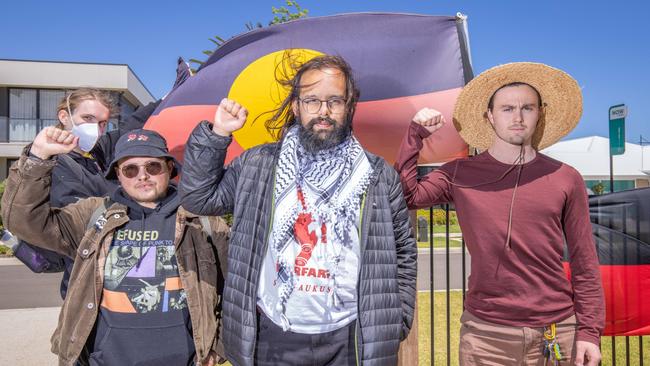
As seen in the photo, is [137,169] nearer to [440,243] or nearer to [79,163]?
[79,163]

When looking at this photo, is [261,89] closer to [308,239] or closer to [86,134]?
[86,134]

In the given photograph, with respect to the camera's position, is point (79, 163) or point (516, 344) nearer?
point (516, 344)

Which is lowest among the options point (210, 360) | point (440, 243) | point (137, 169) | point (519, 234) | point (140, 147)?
point (440, 243)

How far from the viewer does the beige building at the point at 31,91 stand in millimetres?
24281

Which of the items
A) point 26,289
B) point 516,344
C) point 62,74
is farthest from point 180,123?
point 62,74

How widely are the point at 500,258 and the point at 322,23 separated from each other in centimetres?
198

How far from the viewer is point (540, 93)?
104 inches

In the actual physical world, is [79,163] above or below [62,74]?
below

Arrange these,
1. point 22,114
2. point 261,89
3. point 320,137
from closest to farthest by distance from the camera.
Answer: point 320,137 → point 261,89 → point 22,114

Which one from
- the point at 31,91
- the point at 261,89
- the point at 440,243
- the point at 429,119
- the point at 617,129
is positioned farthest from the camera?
the point at 31,91

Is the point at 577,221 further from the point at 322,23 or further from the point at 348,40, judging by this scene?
the point at 322,23

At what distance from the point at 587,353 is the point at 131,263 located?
7.11ft

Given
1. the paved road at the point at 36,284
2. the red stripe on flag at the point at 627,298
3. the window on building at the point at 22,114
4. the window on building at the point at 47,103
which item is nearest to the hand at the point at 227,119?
the red stripe on flag at the point at 627,298

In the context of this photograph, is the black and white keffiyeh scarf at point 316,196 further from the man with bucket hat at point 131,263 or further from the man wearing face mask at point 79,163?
the man wearing face mask at point 79,163
